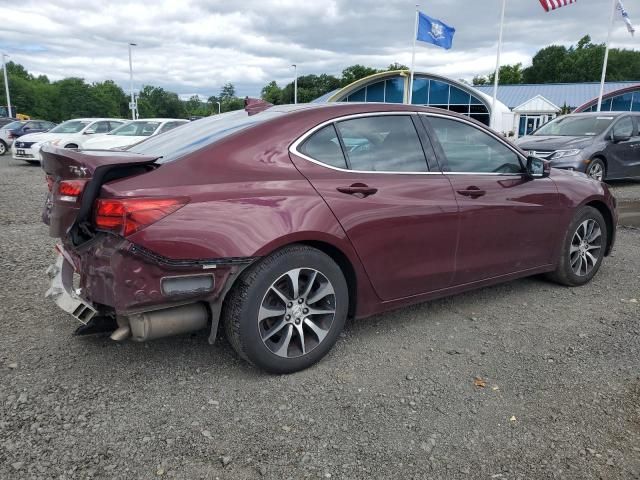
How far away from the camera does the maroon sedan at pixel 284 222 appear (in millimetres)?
2707

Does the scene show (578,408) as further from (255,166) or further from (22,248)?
(22,248)

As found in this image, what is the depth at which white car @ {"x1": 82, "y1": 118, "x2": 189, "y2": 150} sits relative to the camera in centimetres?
1474

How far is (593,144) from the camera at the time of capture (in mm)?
10680

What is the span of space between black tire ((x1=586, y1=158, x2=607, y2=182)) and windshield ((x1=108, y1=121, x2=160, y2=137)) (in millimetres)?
11682

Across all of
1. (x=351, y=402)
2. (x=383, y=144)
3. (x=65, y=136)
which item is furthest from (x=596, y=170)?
(x=65, y=136)

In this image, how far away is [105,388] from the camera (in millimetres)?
2965

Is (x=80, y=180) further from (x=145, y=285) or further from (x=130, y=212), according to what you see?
(x=145, y=285)

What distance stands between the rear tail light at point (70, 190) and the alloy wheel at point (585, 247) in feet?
13.3

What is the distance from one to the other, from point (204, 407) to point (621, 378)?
8.18 ft

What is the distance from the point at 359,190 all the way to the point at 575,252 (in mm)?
2617

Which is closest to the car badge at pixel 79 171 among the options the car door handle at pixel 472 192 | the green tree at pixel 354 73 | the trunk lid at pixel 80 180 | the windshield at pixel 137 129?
the trunk lid at pixel 80 180

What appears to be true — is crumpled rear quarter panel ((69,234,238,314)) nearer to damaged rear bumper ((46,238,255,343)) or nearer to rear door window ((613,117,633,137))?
damaged rear bumper ((46,238,255,343))

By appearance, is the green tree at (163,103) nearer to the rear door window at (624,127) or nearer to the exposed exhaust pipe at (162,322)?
the rear door window at (624,127)

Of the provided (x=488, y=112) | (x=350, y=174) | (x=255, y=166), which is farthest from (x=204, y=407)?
(x=488, y=112)
